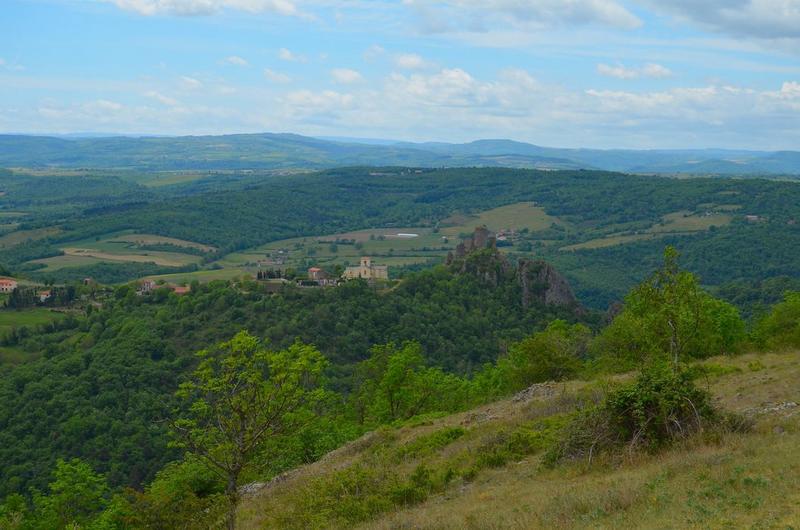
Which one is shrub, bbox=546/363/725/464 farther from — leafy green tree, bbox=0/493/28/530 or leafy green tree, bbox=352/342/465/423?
leafy green tree, bbox=352/342/465/423

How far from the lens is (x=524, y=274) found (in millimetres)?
86812

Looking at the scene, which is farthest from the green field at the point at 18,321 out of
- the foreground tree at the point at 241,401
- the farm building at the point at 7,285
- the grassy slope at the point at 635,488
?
the foreground tree at the point at 241,401

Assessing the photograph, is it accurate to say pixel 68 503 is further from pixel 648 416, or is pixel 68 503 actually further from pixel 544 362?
pixel 648 416

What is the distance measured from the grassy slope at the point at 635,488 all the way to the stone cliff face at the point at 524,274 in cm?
5877

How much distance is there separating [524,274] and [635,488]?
2821 inches

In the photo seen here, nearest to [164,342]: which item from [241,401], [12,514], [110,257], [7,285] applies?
[12,514]

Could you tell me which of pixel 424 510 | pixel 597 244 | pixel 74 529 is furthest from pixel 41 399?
pixel 597 244

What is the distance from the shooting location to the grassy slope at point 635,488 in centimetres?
1400

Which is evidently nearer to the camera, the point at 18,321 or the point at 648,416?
the point at 648,416

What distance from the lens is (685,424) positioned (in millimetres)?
19094

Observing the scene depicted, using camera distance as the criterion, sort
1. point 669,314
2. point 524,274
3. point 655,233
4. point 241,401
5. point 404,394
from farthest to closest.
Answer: point 655,233
point 524,274
point 404,394
point 669,314
point 241,401

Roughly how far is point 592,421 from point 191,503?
406 inches

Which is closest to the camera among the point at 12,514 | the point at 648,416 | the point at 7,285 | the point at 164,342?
Result: the point at 648,416

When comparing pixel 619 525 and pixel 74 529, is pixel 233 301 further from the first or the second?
pixel 619 525
